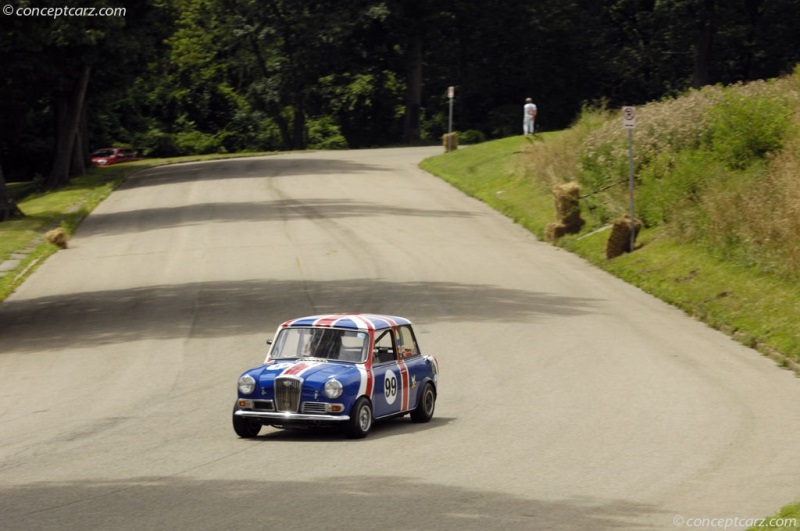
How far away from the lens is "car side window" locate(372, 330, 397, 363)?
48.0 feet

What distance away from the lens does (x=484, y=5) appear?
254 ft

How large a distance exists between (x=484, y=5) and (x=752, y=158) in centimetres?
4951

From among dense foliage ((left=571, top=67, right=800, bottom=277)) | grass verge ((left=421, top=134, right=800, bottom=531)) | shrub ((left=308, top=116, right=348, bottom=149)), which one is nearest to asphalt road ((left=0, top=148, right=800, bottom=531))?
grass verge ((left=421, top=134, right=800, bottom=531))

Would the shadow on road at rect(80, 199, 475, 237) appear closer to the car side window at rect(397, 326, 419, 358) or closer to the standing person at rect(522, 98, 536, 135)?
the standing person at rect(522, 98, 536, 135)

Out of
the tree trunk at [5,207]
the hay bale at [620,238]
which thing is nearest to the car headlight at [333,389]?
the hay bale at [620,238]

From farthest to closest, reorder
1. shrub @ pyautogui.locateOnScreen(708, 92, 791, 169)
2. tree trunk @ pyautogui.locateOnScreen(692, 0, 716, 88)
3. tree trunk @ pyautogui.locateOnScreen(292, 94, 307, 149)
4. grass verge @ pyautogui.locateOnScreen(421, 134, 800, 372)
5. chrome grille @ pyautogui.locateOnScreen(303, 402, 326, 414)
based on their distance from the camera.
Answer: tree trunk @ pyautogui.locateOnScreen(292, 94, 307, 149) → tree trunk @ pyautogui.locateOnScreen(692, 0, 716, 88) → shrub @ pyautogui.locateOnScreen(708, 92, 791, 169) → grass verge @ pyautogui.locateOnScreen(421, 134, 800, 372) → chrome grille @ pyautogui.locateOnScreen(303, 402, 326, 414)

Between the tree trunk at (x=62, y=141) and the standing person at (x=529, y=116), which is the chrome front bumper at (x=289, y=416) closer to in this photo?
the standing person at (x=529, y=116)

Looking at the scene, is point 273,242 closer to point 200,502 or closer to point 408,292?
point 408,292

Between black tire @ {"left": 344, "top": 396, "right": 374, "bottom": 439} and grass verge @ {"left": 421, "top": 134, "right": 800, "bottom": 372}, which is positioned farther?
grass verge @ {"left": 421, "top": 134, "right": 800, "bottom": 372}

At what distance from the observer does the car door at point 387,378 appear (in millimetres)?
14273

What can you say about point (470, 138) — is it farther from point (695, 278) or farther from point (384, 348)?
point (384, 348)

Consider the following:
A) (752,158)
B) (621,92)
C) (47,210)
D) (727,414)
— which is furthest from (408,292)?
(621,92)

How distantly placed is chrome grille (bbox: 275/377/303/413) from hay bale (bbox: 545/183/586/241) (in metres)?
21.2

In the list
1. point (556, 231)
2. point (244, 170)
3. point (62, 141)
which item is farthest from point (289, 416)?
point (62, 141)
